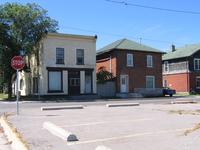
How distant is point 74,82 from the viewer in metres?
47.0

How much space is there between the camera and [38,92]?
46406 millimetres

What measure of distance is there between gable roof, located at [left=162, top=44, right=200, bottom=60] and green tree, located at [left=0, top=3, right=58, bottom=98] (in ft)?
78.9

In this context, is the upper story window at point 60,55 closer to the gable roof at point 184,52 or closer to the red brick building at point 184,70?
the red brick building at point 184,70

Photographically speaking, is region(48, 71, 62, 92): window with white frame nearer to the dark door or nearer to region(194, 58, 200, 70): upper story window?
the dark door

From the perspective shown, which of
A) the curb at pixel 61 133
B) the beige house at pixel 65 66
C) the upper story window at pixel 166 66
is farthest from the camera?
the upper story window at pixel 166 66

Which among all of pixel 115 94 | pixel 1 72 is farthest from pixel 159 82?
pixel 1 72

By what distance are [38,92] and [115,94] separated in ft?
33.0

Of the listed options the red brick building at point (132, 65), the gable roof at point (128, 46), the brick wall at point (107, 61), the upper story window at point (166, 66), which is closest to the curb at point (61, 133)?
the red brick building at point (132, 65)

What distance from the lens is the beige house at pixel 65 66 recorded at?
45.4 metres

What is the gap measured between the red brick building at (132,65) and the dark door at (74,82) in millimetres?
5749

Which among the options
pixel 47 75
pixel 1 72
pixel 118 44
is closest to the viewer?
pixel 47 75

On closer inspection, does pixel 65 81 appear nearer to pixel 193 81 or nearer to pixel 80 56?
pixel 80 56

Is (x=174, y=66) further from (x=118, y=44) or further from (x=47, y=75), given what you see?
(x=47, y=75)

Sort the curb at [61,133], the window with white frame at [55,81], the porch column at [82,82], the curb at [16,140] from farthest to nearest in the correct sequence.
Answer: the porch column at [82,82], the window with white frame at [55,81], the curb at [61,133], the curb at [16,140]
